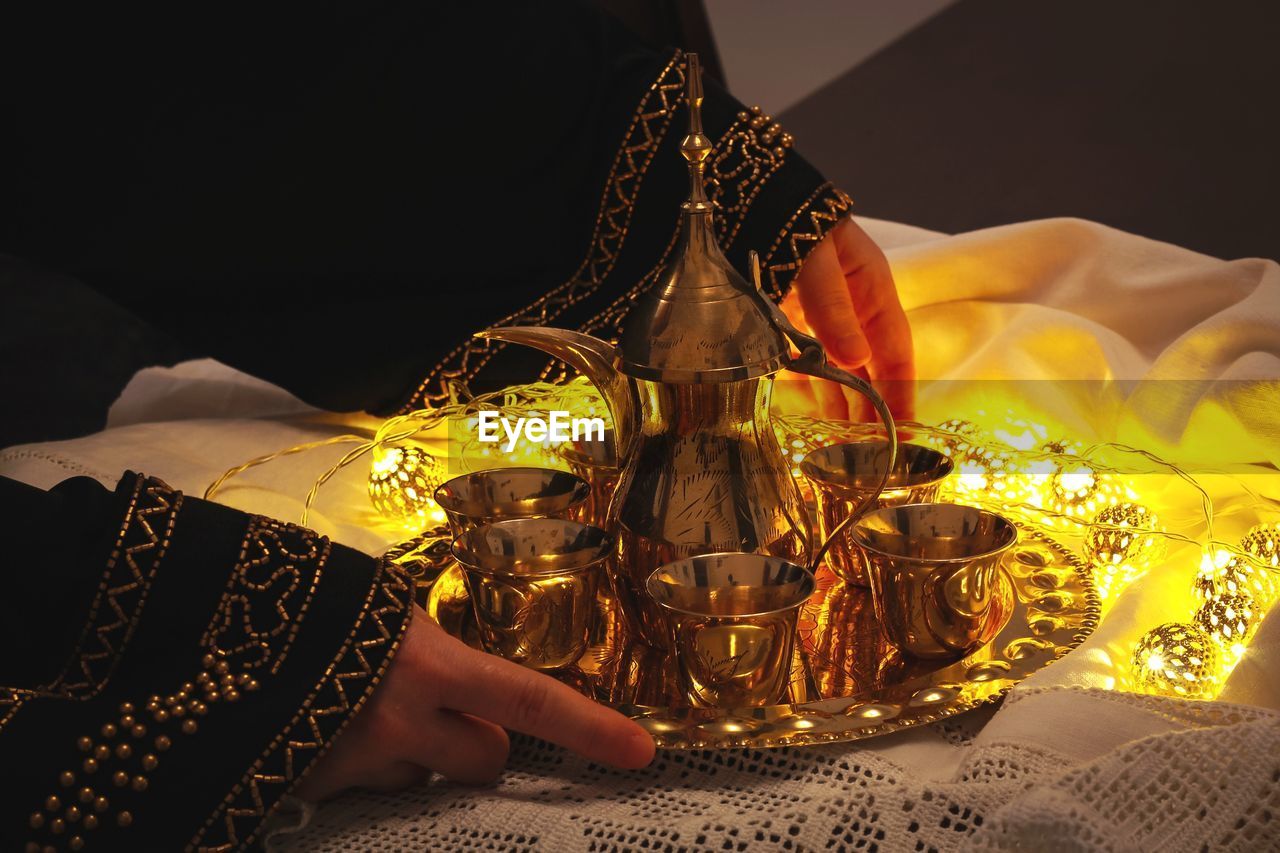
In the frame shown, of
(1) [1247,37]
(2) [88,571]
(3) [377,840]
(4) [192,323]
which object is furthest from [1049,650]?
(1) [1247,37]

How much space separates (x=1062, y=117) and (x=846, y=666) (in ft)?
7.06

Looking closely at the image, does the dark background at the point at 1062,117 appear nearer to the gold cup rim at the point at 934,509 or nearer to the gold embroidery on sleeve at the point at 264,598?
the gold cup rim at the point at 934,509

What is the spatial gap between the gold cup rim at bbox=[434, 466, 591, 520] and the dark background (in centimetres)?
172

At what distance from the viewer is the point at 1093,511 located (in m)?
0.76

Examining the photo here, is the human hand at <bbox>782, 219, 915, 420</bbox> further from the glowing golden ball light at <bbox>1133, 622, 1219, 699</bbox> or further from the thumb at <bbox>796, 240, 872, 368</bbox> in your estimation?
the glowing golden ball light at <bbox>1133, 622, 1219, 699</bbox>

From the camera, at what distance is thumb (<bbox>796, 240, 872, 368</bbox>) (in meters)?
0.91

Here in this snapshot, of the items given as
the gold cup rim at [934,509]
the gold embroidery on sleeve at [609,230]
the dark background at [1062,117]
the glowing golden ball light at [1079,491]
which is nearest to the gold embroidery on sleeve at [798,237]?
the gold embroidery on sleeve at [609,230]

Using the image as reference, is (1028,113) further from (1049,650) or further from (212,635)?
(212,635)

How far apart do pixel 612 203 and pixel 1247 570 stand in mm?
Answer: 560

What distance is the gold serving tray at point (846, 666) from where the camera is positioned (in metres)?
0.51

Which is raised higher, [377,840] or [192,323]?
[192,323]

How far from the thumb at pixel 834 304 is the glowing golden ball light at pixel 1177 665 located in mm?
374

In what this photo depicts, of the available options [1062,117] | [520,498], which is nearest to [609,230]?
[520,498]

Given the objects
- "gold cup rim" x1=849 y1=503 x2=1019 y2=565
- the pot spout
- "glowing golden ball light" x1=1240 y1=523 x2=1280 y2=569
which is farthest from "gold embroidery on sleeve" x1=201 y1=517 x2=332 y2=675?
"glowing golden ball light" x1=1240 y1=523 x2=1280 y2=569
